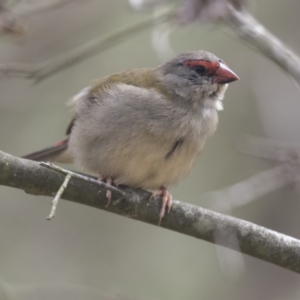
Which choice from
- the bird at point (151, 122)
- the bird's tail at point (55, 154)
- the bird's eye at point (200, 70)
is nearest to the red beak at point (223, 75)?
the bird at point (151, 122)

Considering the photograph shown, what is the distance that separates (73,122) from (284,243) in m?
2.05

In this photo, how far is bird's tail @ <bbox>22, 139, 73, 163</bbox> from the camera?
5.12 meters

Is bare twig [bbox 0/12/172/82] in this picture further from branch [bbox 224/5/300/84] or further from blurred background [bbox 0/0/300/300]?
blurred background [bbox 0/0/300/300]

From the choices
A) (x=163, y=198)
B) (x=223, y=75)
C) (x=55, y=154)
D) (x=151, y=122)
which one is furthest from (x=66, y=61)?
(x=163, y=198)

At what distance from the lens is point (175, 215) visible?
4.01 meters

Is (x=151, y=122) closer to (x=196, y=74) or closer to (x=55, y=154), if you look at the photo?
(x=196, y=74)

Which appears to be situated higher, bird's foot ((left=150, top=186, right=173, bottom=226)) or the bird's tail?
bird's foot ((left=150, top=186, right=173, bottom=226))

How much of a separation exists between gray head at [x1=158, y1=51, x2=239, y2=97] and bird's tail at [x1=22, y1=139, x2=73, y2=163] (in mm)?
1031

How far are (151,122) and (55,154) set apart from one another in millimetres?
1235

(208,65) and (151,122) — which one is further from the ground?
(208,65)

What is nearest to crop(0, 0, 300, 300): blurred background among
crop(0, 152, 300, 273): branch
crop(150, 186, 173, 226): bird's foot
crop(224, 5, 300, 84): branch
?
crop(224, 5, 300, 84): branch

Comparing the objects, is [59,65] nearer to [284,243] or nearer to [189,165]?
[189,165]

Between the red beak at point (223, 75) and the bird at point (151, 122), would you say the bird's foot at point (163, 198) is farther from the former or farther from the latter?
the red beak at point (223, 75)

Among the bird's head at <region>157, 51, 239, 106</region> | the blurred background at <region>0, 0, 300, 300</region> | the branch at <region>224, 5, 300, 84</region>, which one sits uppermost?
the branch at <region>224, 5, 300, 84</region>
